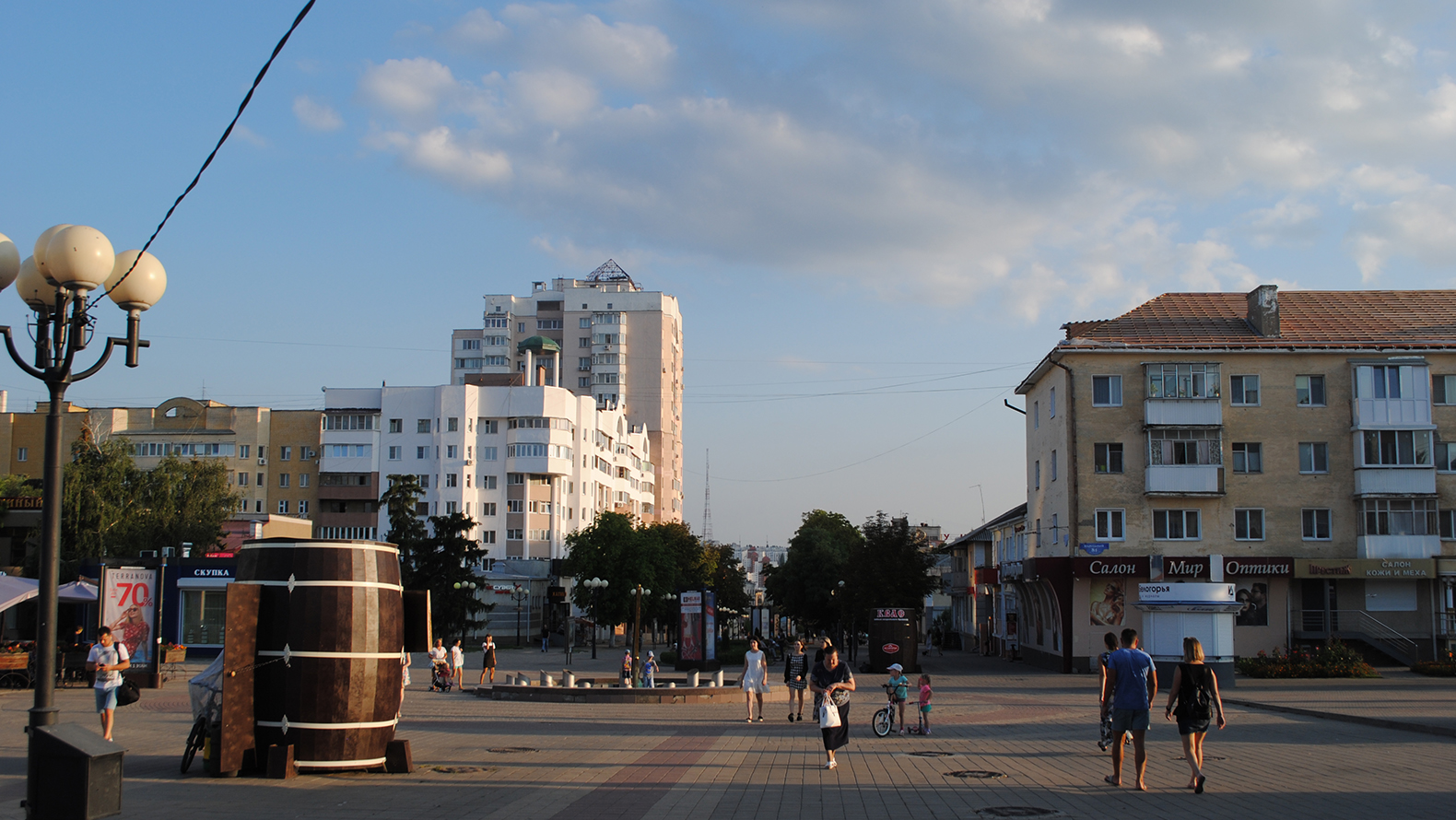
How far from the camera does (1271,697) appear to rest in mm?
27297

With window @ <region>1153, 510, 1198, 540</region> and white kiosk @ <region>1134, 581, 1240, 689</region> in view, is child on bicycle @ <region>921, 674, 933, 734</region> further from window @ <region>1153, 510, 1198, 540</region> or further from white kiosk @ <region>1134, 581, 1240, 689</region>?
window @ <region>1153, 510, 1198, 540</region>

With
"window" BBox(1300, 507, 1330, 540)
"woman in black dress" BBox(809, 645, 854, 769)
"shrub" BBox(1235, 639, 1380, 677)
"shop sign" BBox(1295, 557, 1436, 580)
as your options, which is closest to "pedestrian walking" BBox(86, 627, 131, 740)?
"woman in black dress" BBox(809, 645, 854, 769)

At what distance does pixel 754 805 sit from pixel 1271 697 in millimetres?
20911

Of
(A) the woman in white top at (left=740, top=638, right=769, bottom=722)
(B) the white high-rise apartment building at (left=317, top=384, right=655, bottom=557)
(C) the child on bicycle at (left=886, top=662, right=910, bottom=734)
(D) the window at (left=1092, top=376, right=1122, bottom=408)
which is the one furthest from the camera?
(B) the white high-rise apartment building at (left=317, top=384, right=655, bottom=557)

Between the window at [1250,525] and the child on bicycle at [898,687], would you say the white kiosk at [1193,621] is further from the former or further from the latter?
the child on bicycle at [898,687]

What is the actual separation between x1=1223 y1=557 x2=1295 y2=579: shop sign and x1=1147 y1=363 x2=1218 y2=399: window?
617 centimetres

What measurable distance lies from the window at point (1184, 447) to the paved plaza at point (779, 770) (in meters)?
17.6

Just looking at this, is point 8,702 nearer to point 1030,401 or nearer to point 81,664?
point 81,664

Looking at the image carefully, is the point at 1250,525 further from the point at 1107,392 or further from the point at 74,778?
the point at 74,778

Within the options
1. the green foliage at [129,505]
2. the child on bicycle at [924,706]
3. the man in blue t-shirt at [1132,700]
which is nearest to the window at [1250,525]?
the child on bicycle at [924,706]

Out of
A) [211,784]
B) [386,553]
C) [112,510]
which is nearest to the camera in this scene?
[211,784]

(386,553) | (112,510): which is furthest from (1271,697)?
(112,510)

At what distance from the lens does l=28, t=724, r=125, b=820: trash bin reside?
7320mm

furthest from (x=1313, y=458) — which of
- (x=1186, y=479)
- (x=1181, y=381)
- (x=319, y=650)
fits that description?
(x=319, y=650)
